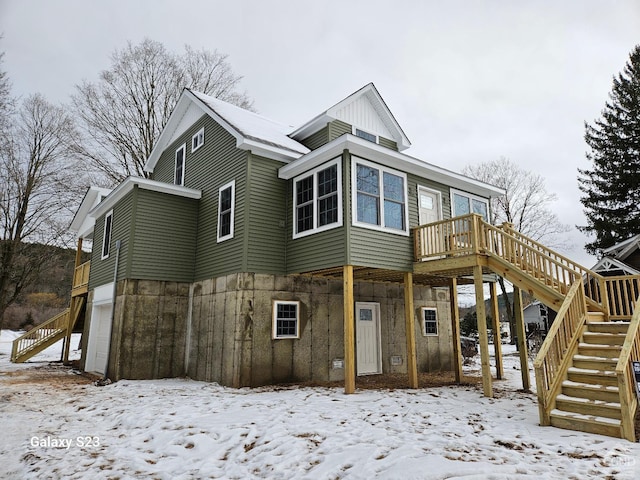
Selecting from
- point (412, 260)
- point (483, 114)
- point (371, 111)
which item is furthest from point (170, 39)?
point (483, 114)

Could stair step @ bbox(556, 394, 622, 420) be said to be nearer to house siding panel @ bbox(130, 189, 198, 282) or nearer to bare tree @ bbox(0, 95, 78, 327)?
house siding panel @ bbox(130, 189, 198, 282)

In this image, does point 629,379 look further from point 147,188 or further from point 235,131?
point 147,188

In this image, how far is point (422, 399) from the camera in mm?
8805

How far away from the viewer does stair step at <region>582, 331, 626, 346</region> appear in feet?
24.0

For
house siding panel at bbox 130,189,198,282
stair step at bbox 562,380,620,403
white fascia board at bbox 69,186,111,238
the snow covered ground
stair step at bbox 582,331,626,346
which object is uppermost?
white fascia board at bbox 69,186,111,238

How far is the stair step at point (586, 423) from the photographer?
18.3ft

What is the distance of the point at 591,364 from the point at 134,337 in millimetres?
11293

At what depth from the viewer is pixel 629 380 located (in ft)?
20.1

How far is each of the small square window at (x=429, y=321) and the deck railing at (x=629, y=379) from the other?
7.78 metres

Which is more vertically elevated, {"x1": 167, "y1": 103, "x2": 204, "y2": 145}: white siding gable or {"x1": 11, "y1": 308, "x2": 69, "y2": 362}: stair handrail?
{"x1": 167, "y1": 103, "x2": 204, "y2": 145}: white siding gable

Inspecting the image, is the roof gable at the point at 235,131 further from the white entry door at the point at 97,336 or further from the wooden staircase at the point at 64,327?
the white entry door at the point at 97,336

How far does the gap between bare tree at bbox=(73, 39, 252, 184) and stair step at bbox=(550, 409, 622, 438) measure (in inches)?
914

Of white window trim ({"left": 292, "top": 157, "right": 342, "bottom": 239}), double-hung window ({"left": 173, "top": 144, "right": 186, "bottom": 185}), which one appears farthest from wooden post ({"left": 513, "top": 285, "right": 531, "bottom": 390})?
double-hung window ({"left": 173, "top": 144, "right": 186, "bottom": 185})

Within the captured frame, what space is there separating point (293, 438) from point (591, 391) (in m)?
4.75
